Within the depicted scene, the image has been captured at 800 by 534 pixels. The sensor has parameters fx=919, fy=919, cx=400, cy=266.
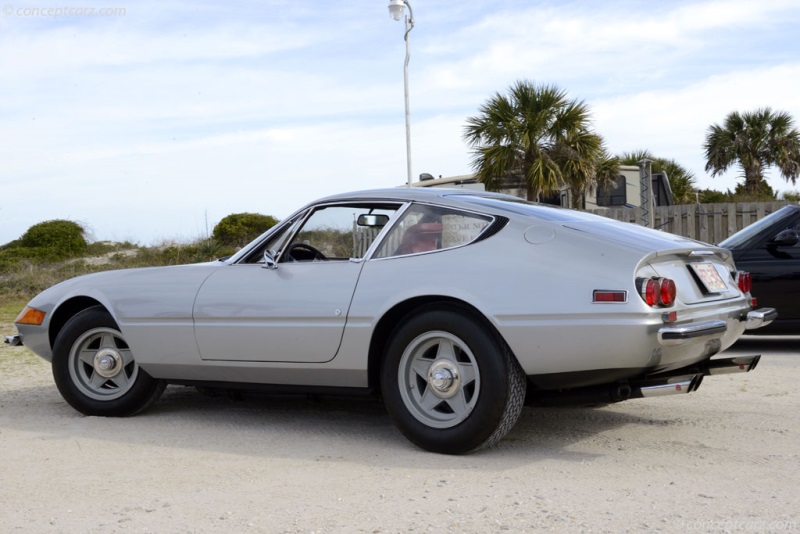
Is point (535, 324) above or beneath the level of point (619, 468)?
above

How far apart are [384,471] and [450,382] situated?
58 cm

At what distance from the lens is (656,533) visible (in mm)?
3348

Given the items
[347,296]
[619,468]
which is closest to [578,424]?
[619,468]

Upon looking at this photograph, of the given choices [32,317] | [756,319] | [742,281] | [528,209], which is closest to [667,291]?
[528,209]

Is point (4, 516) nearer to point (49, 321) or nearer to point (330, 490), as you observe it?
point (330, 490)

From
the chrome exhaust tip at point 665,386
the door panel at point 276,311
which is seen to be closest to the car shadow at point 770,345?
the chrome exhaust tip at point 665,386

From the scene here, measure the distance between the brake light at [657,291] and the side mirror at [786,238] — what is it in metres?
5.04

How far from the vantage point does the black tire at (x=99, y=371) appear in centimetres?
592

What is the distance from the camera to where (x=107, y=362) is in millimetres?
5977

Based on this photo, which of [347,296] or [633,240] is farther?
[347,296]

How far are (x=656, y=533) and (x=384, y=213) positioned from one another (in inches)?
101

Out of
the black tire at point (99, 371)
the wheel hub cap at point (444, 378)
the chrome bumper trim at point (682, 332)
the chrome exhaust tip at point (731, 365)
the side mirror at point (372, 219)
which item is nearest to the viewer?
the chrome bumper trim at point (682, 332)

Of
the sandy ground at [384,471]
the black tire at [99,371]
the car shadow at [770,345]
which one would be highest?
the black tire at [99,371]

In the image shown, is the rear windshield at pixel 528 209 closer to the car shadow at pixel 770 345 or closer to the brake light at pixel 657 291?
the brake light at pixel 657 291
